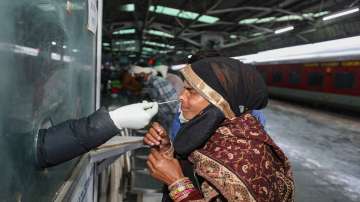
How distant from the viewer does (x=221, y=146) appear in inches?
58.9

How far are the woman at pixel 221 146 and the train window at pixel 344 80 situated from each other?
1242 centimetres

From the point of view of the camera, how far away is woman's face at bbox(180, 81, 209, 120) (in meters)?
1.60

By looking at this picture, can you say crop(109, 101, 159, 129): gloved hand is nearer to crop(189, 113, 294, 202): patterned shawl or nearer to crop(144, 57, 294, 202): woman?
crop(144, 57, 294, 202): woman

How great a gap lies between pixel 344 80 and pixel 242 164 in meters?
13.1

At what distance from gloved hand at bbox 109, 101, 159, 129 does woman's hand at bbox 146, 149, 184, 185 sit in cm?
15

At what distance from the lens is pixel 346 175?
22.1 feet

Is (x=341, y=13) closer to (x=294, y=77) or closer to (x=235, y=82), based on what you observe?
(x=235, y=82)

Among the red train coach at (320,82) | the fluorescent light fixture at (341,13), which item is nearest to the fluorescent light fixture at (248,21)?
the red train coach at (320,82)

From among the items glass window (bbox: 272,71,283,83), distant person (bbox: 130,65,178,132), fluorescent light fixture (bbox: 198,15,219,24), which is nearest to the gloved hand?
Answer: distant person (bbox: 130,65,178,132)

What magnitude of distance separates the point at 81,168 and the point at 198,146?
783 mm

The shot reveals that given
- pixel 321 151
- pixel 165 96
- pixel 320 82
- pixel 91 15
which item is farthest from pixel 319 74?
pixel 91 15

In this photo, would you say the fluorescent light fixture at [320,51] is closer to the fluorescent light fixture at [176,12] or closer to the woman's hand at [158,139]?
the fluorescent light fixture at [176,12]

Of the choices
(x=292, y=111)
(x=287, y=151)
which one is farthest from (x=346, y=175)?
(x=292, y=111)

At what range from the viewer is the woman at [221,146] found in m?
1.43
